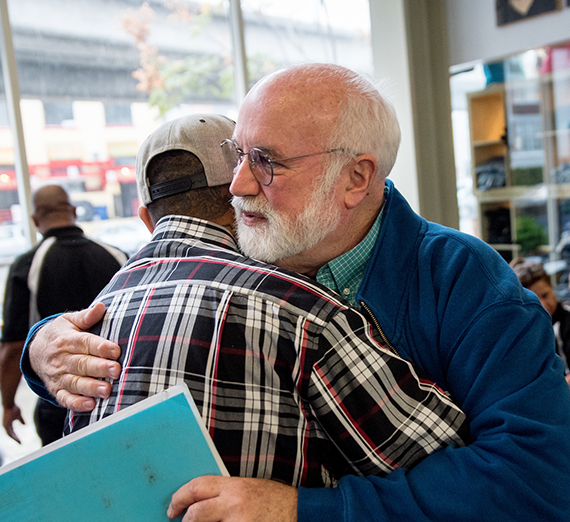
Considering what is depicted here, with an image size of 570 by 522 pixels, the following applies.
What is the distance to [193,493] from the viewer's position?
0.79 m

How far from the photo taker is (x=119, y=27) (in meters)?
3.54

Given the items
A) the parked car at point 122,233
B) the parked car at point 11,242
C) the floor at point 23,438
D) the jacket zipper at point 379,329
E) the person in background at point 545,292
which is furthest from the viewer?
the parked car at point 122,233

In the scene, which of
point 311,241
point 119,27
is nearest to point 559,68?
point 119,27

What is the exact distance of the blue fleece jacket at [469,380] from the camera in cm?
84

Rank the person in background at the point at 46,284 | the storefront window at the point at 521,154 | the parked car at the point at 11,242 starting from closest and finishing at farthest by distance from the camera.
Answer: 1. the person in background at the point at 46,284
2. the parked car at the point at 11,242
3. the storefront window at the point at 521,154

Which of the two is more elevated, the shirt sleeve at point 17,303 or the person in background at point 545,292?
the shirt sleeve at point 17,303

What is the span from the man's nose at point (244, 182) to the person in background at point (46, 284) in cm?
174

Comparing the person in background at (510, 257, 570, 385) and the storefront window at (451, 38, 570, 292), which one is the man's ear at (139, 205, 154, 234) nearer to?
the person in background at (510, 257, 570, 385)

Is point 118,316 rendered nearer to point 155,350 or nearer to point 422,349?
point 155,350

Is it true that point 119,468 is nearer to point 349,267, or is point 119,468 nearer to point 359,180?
point 349,267

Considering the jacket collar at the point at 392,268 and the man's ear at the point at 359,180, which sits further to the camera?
the man's ear at the point at 359,180

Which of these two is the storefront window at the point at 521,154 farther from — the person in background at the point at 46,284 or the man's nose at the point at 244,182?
the man's nose at the point at 244,182

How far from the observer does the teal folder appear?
0.75 meters

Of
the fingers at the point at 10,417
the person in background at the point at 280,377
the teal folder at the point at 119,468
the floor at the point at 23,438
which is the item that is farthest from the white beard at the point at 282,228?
the floor at the point at 23,438
